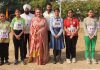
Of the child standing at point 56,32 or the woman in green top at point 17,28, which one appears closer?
the woman in green top at point 17,28

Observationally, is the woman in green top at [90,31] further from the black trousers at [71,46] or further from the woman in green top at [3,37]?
the woman in green top at [3,37]

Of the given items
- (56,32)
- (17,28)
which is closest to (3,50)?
(17,28)

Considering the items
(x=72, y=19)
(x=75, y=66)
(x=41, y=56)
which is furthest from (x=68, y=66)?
(x=72, y=19)

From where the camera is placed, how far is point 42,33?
9453 mm

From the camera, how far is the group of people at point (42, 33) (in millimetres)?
9414

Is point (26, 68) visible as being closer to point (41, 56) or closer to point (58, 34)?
point (41, 56)

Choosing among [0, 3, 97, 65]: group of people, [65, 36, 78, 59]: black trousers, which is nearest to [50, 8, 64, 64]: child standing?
[0, 3, 97, 65]: group of people

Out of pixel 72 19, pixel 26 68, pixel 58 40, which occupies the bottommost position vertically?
pixel 26 68

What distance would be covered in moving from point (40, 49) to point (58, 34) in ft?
2.51

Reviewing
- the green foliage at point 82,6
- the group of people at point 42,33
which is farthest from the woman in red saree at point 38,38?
the green foliage at point 82,6

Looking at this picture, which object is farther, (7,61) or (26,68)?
(7,61)

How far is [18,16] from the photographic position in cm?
945

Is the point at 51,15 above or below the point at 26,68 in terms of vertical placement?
above

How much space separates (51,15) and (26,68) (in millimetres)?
1995
